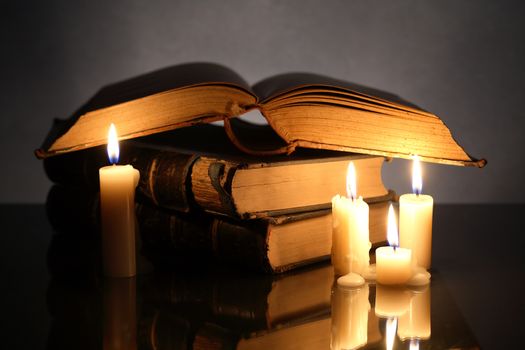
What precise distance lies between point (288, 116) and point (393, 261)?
34 centimetres

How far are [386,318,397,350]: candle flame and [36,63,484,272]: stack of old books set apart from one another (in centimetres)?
31

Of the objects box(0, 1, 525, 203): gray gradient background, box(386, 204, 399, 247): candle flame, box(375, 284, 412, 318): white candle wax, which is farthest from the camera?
box(0, 1, 525, 203): gray gradient background

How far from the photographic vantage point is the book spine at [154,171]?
1.57 meters

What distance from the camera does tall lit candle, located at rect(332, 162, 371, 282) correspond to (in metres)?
1.48

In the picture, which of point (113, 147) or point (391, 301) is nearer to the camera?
point (391, 301)

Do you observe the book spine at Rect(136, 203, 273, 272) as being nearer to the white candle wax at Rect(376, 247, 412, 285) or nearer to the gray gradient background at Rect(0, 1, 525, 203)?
the white candle wax at Rect(376, 247, 412, 285)

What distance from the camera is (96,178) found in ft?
5.97

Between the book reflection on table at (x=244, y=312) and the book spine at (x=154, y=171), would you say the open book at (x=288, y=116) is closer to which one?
the book spine at (x=154, y=171)

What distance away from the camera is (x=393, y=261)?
1427 millimetres

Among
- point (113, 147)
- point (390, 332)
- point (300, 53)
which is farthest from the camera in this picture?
point (300, 53)

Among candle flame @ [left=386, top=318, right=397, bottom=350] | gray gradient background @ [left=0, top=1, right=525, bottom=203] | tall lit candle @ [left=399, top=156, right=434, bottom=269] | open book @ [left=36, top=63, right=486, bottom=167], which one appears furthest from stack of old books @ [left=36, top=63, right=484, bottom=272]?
gray gradient background @ [left=0, top=1, right=525, bottom=203]

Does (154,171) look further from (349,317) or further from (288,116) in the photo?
(349,317)

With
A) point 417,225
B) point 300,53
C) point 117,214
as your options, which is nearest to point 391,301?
point 417,225

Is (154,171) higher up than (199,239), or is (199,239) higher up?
(154,171)
